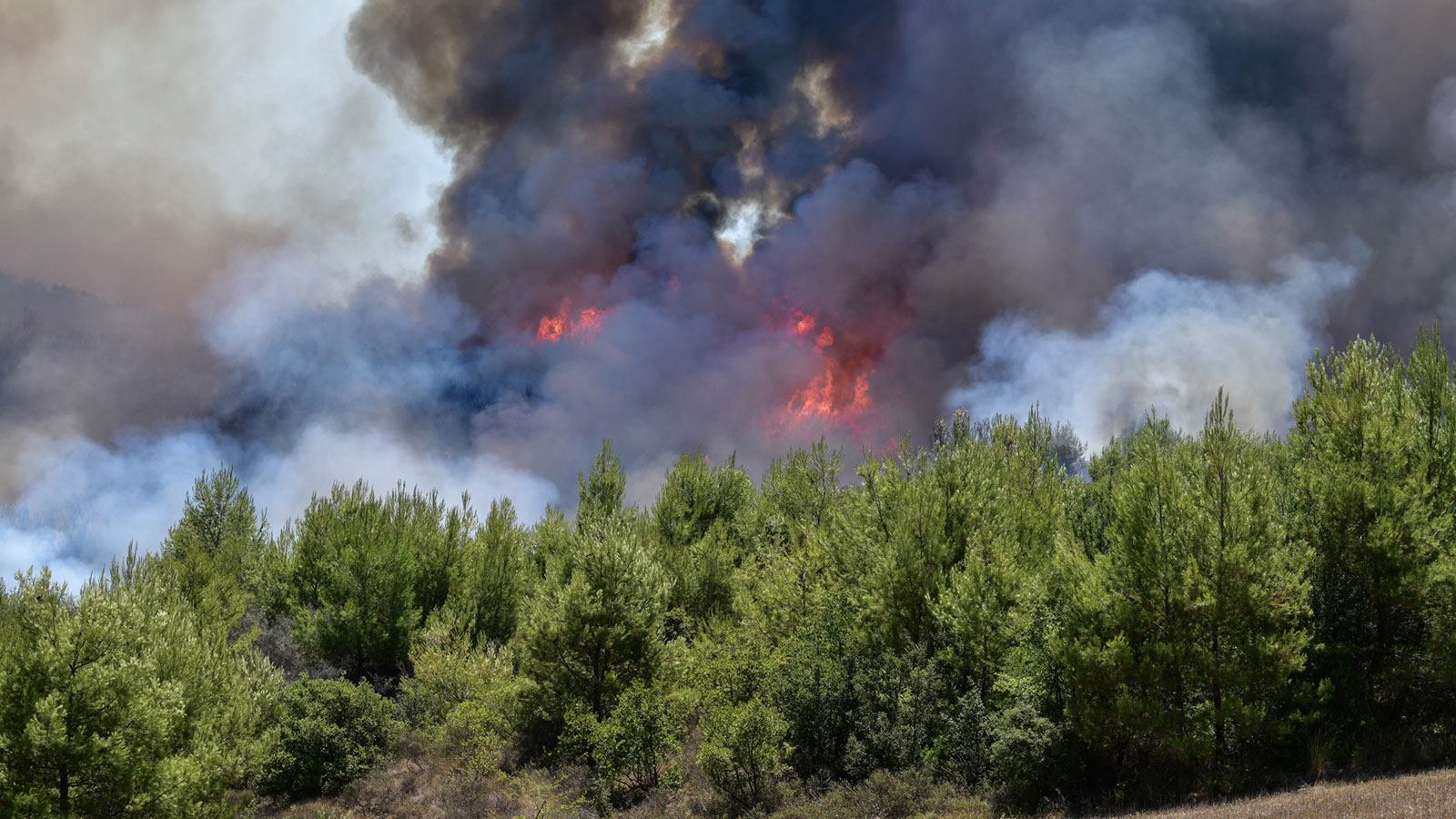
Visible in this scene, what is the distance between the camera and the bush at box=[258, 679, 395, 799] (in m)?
31.7

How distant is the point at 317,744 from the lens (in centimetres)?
3184

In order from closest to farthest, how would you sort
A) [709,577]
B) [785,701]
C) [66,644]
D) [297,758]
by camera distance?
1. [66,644]
2. [785,701]
3. [297,758]
4. [709,577]

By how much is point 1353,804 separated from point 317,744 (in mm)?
34089

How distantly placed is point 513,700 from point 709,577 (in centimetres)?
1442

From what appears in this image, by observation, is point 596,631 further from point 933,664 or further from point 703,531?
point 703,531

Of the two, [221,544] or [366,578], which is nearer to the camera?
[366,578]

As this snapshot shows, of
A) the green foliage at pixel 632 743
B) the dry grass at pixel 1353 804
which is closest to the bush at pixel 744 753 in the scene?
the green foliage at pixel 632 743

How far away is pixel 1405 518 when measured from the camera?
22016 mm

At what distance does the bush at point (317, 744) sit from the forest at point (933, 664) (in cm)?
12

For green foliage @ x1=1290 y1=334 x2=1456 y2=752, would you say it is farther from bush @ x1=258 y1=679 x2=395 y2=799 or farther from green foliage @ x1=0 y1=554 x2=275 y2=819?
bush @ x1=258 y1=679 x2=395 y2=799

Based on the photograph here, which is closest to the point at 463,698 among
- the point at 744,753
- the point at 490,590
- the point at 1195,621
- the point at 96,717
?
the point at 490,590

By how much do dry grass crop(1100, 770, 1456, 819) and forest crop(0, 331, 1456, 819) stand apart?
2351 millimetres

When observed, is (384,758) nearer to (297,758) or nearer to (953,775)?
(297,758)

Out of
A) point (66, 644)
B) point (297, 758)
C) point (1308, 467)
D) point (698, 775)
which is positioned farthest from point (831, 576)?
point (66, 644)
